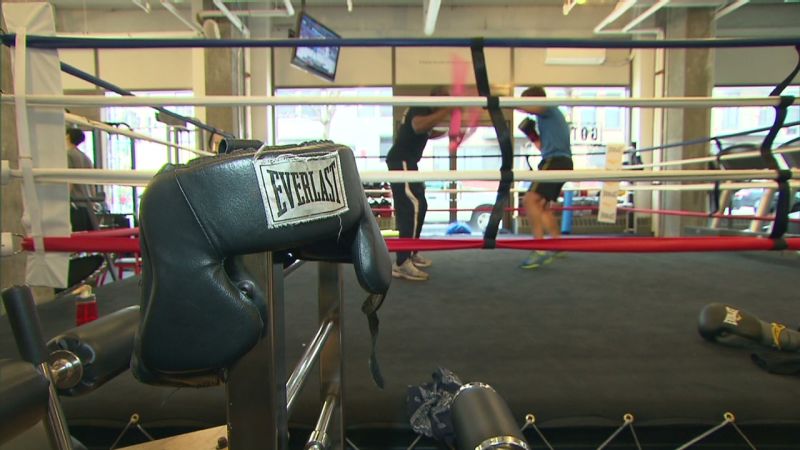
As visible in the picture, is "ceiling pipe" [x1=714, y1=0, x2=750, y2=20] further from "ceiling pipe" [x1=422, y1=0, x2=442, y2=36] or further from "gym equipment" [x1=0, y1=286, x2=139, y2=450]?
"gym equipment" [x1=0, y1=286, x2=139, y2=450]

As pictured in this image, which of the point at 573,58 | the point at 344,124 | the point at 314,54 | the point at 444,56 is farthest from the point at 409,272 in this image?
the point at 573,58

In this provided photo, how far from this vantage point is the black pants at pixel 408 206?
2551 mm

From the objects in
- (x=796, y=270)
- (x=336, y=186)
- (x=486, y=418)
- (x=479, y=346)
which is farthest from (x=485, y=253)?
(x=336, y=186)

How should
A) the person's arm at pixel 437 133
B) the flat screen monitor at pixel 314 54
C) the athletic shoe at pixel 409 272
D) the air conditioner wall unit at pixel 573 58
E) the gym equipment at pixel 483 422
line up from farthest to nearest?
the air conditioner wall unit at pixel 573 58
the flat screen monitor at pixel 314 54
the person's arm at pixel 437 133
the athletic shoe at pixel 409 272
the gym equipment at pixel 483 422

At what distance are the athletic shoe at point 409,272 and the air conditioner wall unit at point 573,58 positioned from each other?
17.1 feet

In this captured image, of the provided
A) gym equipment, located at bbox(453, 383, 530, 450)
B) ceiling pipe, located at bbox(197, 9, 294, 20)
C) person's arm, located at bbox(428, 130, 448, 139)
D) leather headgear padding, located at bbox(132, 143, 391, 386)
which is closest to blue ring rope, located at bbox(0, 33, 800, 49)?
gym equipment, located at bbox(453, 383, 530, 450)

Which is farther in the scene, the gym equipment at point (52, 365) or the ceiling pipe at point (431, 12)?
the ceiling pipe at point (431, 12)

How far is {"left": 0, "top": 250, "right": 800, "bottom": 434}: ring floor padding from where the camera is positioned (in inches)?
38.7

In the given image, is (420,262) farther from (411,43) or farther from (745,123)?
(745,123)

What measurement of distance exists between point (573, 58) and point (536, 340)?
6.26 metres

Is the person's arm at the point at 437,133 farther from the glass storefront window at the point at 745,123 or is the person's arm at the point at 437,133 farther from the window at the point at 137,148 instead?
the glass storefront window at the point at 745,123

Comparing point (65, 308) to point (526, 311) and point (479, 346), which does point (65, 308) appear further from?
point (526, 311)

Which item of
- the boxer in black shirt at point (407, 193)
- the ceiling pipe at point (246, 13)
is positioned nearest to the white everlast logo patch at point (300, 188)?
the boxer in black shirt at point (407, 193)

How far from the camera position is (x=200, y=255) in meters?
0.34
